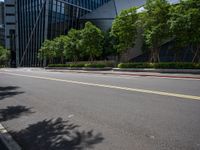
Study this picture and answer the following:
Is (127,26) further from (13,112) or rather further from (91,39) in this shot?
(13,112)

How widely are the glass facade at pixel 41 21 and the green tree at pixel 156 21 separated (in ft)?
127

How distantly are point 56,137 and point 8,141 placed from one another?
984mm

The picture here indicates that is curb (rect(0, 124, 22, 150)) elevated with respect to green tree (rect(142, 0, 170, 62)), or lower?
lower

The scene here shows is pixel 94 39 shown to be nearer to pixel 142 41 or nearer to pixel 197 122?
pixel 142 41

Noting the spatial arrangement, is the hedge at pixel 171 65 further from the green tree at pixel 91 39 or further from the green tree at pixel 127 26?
the green tree at pixel 91 39

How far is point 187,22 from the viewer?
2273cm

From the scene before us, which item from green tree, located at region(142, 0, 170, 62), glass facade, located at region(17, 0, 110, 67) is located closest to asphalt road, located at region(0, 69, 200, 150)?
green tree, located at region(142, 0, 170, 62)

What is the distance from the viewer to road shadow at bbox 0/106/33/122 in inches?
289

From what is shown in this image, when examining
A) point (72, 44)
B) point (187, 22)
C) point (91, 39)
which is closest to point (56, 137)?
point (187, 22)

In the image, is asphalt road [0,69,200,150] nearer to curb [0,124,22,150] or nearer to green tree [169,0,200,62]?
curb [0,124,22,150]

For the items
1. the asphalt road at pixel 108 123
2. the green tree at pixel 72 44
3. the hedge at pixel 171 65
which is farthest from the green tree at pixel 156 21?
the asphalt road at pixel 108 123

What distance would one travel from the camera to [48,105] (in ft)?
27.9

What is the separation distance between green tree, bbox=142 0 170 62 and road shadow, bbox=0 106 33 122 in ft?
67.3

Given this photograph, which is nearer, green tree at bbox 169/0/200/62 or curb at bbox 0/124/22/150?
curb at bbox 0/124/22/150
